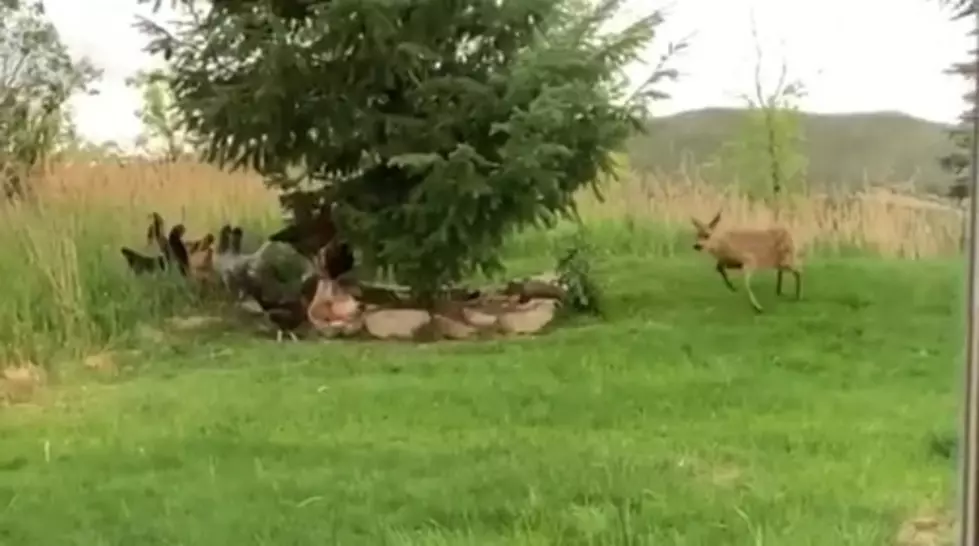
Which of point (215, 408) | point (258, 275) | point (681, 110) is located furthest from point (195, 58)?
point (681, 110)

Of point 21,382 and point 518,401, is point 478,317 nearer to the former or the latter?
point 518,401

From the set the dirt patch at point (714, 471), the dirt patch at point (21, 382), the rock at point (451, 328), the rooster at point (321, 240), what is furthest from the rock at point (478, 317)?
the dirt patch at point (21, 382)

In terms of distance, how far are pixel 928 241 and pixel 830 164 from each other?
0.35ft

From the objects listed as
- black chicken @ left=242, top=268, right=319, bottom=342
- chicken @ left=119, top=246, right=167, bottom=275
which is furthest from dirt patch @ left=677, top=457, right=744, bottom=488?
chicken @ left=119, top=246, right=167, bottom=275

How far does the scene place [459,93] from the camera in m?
1.19

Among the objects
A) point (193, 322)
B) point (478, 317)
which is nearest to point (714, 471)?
point (478, 317)

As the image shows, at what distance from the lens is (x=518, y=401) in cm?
112

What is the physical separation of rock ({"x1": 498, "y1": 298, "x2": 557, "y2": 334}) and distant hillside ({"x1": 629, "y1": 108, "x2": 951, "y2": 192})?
150 millimetres

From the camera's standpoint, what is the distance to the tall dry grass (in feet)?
3.81

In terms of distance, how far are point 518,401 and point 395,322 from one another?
147 mm

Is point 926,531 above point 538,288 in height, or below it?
below

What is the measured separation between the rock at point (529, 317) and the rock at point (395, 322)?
0.23ft

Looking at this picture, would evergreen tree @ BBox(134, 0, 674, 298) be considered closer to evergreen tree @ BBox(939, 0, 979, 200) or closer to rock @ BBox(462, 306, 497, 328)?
rock @ BBox(462, 306, 497, 328)

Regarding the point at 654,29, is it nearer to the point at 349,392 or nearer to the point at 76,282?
the point at 349,392
